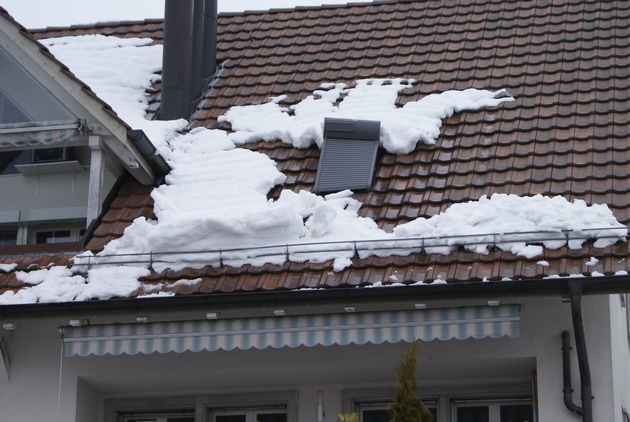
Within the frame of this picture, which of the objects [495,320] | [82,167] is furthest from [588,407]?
[82,167]

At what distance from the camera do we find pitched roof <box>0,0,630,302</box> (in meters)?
13.0

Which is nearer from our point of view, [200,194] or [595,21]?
[200,194]

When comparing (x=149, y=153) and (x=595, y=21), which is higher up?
(x=595, y=21)

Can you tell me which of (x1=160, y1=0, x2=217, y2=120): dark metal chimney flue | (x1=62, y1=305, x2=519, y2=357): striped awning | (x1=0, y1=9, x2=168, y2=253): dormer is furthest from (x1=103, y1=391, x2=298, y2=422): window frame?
(x1=160, y1=0, x2=217, y2=120): dark metal chimney flue

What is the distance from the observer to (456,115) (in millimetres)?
15492

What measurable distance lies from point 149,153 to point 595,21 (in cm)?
594

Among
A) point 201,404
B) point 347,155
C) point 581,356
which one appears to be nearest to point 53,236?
point 201,404

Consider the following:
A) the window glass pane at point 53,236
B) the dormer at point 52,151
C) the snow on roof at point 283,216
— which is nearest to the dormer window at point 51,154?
the dormer at point 52,151

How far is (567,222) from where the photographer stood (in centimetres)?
1280

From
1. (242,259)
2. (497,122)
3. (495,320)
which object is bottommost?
(495,320)

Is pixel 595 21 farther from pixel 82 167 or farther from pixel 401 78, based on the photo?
pixel 82 167

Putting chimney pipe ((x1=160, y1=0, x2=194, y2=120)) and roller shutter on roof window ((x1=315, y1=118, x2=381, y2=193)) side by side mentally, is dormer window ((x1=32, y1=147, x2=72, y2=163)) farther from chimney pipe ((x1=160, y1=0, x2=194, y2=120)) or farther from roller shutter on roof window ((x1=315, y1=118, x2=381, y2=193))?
roller shutter on roof window ((x1=315, y1=118, x2=381, y2=193))

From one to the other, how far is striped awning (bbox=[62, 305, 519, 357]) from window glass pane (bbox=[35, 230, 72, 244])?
7.39 ft

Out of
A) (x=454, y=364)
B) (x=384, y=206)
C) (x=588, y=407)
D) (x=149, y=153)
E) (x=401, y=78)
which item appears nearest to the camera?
(x=588, y=407)
